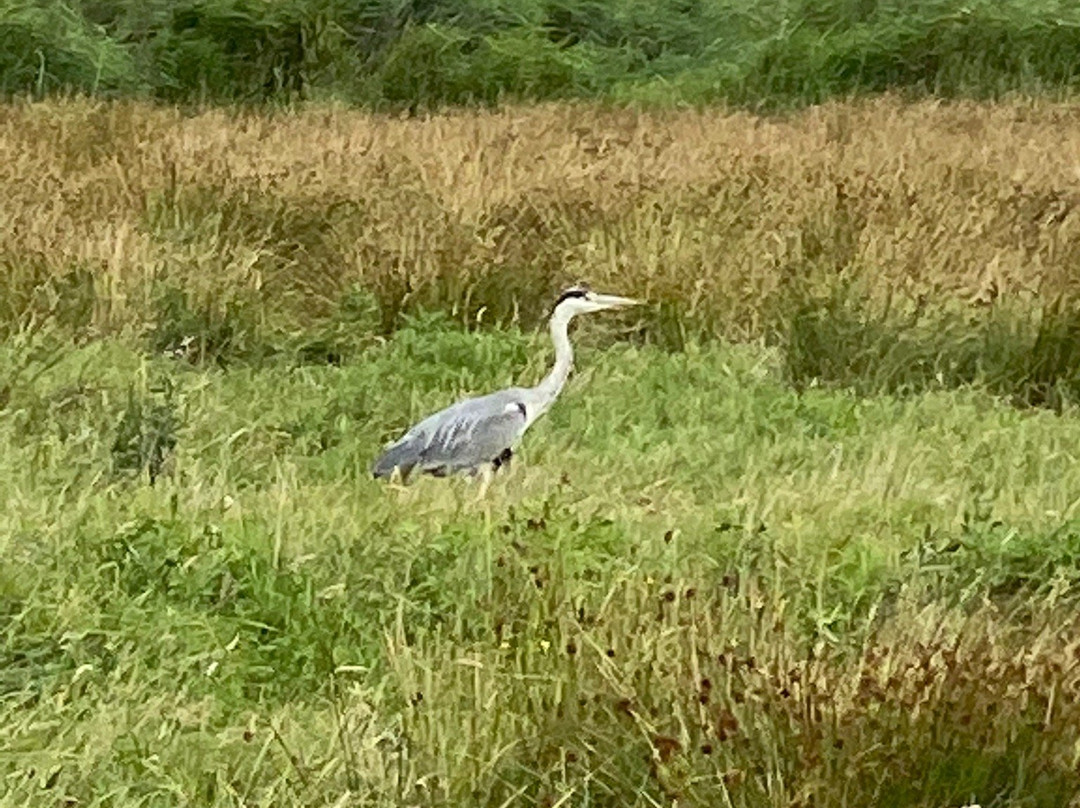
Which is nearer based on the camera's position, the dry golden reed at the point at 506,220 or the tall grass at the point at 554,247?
the tall grass at the point at 554,247

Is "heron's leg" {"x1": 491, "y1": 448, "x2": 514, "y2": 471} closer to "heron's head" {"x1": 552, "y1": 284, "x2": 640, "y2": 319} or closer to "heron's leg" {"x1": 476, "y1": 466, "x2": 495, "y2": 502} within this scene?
"heron's leg" {"x1": 476, "y1": 466, "x2": 495, "y2": 502}

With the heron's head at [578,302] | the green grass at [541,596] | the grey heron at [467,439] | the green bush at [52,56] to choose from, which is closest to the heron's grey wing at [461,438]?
the grey heron at [467,439]

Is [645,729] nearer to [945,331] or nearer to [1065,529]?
[1065,529]

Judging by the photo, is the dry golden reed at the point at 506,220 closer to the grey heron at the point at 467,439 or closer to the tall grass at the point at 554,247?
the tall grass at the point at 554,247

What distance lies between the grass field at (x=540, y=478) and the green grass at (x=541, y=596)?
0.04 feet

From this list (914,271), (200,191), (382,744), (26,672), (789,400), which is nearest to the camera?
(382,744)

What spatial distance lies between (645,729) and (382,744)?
52cm

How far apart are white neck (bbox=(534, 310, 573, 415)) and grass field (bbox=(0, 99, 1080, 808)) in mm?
201

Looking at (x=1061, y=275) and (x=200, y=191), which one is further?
(x=200, y=191)

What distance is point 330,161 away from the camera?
31.6 feet

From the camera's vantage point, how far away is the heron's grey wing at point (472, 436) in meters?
5.43

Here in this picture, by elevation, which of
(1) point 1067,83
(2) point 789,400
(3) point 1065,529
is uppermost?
(3) point 1065,529

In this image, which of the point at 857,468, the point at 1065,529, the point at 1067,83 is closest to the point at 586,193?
the point at 857,468

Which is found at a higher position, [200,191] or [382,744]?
[382,744]
